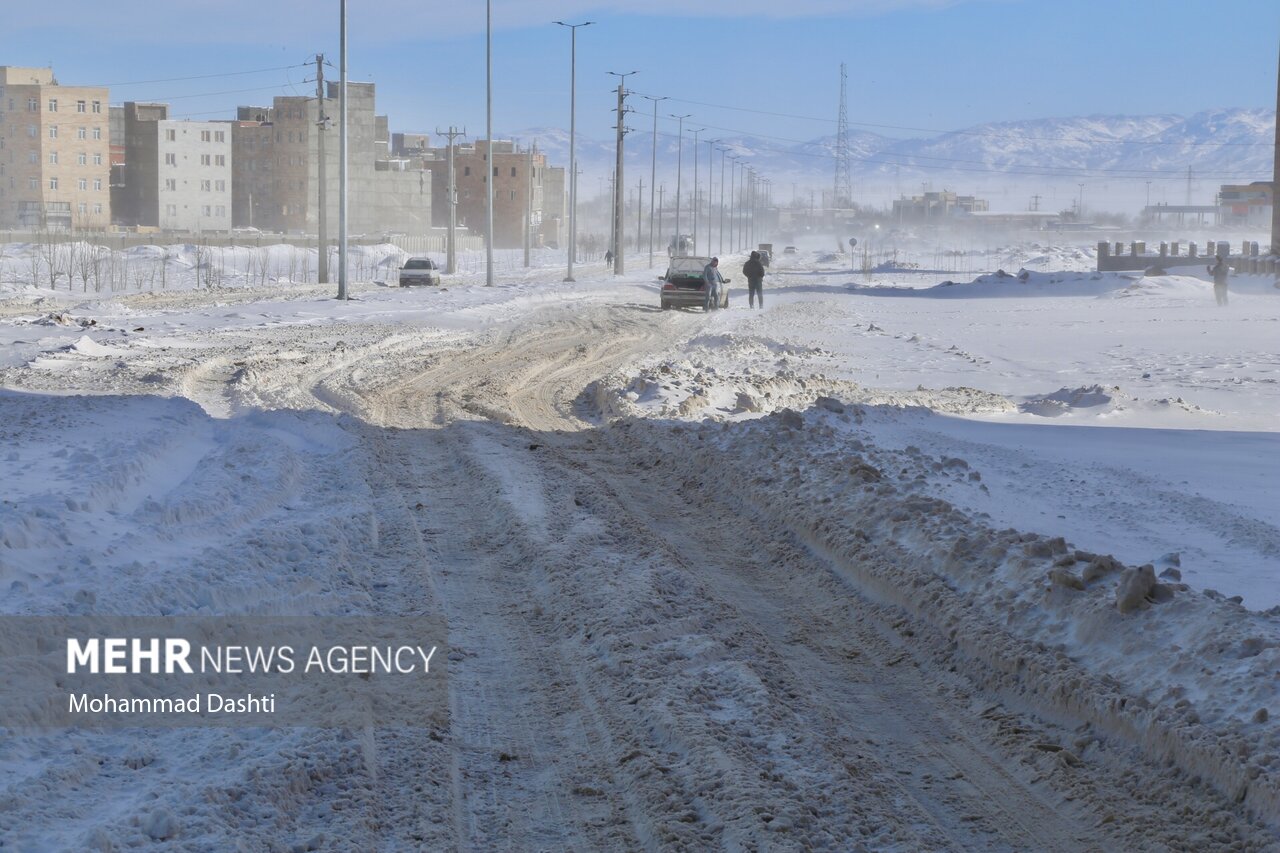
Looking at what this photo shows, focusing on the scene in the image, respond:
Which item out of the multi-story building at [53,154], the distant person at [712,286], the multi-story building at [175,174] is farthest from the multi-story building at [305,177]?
the distant person at [712,286]

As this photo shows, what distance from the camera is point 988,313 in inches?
1736

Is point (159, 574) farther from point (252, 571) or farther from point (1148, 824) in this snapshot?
point (1148, 824)

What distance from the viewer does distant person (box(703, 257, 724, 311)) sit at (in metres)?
41.9

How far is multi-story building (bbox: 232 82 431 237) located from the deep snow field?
385 ft

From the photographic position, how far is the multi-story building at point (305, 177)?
143875 millimetres

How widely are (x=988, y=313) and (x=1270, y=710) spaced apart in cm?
3930

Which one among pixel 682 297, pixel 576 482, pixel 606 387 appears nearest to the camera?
pixel 576 482

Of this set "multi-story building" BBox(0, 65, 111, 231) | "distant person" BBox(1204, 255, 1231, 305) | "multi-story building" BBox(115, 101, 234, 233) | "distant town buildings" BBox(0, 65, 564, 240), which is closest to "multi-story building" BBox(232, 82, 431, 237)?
"distant town buildings" BBox(0, 65, 564, 240)

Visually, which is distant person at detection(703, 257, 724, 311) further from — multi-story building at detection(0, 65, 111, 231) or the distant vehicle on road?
multi-story building at detection(0, 65, 111, 231)

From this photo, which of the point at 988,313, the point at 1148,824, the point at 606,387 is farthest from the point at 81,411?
the point at 988,313

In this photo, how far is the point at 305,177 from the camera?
14450cm

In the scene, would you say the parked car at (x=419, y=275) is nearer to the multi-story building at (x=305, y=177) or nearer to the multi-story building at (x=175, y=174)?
the multi-story building at (x=305, y=177)

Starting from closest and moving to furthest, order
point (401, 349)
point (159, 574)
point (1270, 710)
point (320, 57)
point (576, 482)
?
point (1270, 710) < point (159, 574) < point (576, 482) < point (401, 349) < point (320, 57)

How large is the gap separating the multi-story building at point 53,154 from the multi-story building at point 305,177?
60.1ft
